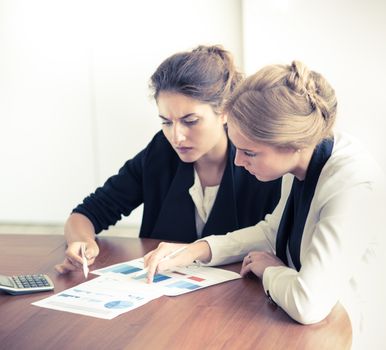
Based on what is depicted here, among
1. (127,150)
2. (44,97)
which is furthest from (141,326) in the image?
(44,97)

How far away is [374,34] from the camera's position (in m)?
2.61

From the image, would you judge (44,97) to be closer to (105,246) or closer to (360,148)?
(105,246)

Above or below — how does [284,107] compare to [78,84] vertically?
above

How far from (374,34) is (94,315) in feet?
5.49

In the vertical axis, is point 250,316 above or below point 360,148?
below

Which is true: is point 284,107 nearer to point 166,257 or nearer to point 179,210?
point 166,257

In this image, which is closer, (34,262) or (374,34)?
(34,262)

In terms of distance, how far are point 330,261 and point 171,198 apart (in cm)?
97

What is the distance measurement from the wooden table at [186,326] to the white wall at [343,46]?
1.11m

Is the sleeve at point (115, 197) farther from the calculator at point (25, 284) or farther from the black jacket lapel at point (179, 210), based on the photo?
the calculator at point (25, 284)

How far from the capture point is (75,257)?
1.96m

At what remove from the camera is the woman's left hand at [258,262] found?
1.79 metres

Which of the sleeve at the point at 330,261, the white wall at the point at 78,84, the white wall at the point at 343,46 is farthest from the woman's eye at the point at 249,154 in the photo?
the white wall at the point at 78,84

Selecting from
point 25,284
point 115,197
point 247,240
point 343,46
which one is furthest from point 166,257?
point 343,46
